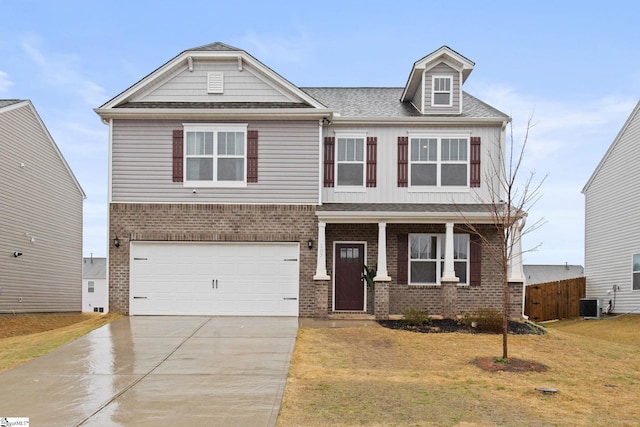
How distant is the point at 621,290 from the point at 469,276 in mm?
8808

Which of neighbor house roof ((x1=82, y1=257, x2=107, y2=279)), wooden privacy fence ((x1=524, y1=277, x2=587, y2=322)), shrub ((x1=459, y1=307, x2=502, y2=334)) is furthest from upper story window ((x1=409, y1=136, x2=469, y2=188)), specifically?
neighbor house roof ((x1=82, y1=257, x2=107, y2=279))

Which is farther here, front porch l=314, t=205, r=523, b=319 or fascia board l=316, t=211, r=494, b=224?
front porch l=314, t=205, r=523, b=319

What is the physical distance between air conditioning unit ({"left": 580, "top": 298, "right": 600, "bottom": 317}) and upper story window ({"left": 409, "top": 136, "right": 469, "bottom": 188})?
9.35 m

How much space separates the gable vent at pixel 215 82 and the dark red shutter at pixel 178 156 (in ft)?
5.57

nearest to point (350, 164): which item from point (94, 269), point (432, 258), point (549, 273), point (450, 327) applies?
point (432, 258)

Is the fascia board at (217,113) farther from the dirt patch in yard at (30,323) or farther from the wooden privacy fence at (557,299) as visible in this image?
the wooden privacy fence at (557,299)

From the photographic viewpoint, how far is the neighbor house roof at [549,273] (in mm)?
50250

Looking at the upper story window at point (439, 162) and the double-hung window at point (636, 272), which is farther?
the double-hung window at point (636, 272)

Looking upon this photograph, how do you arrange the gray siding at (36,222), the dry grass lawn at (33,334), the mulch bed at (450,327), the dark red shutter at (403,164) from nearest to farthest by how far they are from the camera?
the dry grass lawn at (33,334) < the mulch bed at (450,327) < the dark red shutter at (403,164) < the gray siding at (36,222)

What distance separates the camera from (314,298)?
1891 cm

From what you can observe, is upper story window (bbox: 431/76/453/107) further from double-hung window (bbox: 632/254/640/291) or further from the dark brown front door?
double-hung window (bbox: 632/254/640/291)

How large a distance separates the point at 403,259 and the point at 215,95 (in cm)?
770

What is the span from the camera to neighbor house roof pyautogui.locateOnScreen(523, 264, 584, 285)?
1978 inches

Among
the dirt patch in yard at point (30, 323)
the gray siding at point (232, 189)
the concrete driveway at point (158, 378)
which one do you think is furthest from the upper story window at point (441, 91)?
the dirt patch in yard at point (30, 323)
